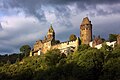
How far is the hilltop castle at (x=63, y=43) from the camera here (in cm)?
13138

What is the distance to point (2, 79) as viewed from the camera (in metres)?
124

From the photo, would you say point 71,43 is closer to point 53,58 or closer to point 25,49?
point 53,58

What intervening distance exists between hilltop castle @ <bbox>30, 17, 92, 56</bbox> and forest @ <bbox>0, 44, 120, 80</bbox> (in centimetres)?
459

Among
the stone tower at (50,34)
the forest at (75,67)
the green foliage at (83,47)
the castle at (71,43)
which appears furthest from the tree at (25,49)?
the green foliage at (83,47)

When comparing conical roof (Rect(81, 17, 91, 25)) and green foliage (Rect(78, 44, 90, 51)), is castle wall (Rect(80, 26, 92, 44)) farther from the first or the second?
green foliage (Rect(78, 44, 90, 51))

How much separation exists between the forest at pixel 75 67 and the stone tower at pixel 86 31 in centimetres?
537

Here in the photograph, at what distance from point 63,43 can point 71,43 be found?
4.40m

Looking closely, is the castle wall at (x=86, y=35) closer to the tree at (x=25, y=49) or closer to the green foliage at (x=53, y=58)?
the green foliage at (x=53, y=58)

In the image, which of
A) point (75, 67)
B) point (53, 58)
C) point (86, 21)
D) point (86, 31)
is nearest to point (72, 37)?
point (86, 21)

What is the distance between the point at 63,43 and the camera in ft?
456

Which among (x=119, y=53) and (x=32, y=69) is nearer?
(x=119, y=53)

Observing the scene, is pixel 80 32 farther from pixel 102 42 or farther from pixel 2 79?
pixel 2 79

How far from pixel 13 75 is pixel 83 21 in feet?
88.8

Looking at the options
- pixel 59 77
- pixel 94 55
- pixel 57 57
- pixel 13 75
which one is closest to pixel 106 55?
pixel 94 55
